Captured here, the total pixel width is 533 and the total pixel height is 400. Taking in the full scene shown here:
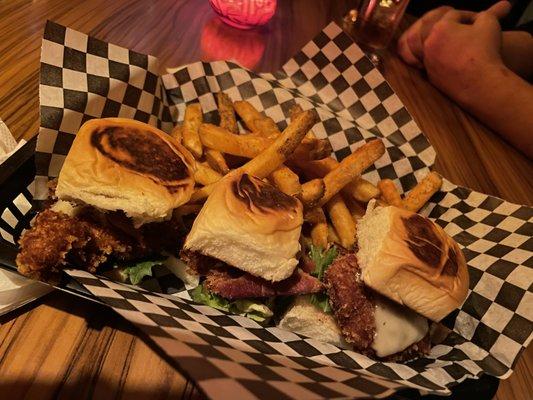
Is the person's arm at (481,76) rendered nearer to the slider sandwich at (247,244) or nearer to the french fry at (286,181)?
the french fry at (286,181)

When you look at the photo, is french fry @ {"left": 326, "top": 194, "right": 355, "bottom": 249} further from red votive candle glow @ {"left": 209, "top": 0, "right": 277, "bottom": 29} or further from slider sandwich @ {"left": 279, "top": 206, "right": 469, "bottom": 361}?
red votive candle glow @ {"left": 209, "top": 0, "right": 277, "bottom": 29}

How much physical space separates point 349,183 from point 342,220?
0.57ft

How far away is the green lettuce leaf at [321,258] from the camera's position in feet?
5.37

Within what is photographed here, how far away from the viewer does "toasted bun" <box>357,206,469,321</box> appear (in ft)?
4.71

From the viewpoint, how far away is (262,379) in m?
1.02

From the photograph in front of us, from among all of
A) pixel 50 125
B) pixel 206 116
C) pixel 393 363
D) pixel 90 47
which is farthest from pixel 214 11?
pixel 393 363

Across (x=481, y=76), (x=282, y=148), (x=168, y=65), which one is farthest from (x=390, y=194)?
(x=481, y=76)

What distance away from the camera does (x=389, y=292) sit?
145cm

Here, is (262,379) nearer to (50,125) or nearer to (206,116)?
(50,125)

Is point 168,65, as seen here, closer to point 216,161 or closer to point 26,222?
point 216,161

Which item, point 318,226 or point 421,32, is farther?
point 421,32

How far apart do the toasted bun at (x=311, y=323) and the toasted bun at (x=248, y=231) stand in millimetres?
231

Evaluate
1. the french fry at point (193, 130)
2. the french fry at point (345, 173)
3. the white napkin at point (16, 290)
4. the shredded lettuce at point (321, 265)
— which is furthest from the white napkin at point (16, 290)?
the french fry at point (345, 173)

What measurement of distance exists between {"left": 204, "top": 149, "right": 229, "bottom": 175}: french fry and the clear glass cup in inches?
89.2
